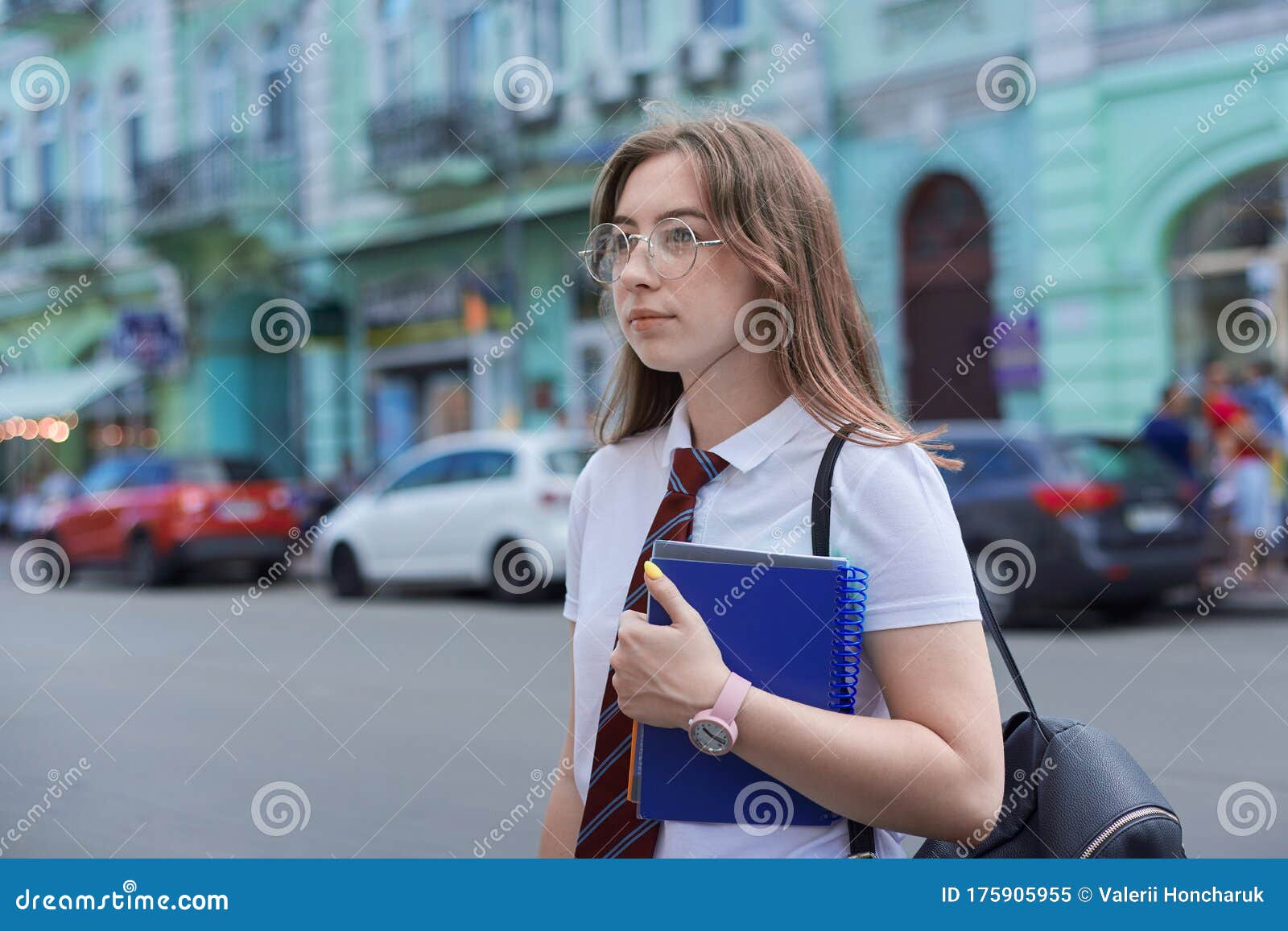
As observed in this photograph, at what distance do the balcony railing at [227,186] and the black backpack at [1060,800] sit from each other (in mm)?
21960

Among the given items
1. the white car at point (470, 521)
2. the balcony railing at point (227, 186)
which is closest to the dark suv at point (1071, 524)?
the white car at point (470, 521)

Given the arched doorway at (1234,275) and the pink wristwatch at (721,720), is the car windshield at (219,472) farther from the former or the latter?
the pink wristwatch at (721,720)

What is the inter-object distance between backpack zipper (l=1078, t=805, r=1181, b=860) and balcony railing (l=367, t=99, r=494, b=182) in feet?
60.5

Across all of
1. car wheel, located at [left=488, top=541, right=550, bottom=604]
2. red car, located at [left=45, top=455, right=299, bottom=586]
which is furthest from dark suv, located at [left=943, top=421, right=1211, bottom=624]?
red car, located at [left=45, top=455, right=299, bottom=586]

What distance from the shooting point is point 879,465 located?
1474mm

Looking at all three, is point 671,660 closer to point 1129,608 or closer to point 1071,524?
point 1071,524

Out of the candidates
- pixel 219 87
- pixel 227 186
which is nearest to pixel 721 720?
pixel 227 186

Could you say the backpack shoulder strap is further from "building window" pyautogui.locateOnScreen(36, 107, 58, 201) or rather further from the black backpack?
"building window" pyautogui.locateOnScreen(36, 107, 58, 201)

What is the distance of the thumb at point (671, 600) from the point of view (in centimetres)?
142

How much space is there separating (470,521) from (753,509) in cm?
1043

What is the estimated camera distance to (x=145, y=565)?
48.5 feet

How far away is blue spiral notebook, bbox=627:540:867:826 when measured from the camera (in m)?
1.43
